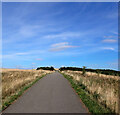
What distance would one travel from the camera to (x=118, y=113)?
245 inches

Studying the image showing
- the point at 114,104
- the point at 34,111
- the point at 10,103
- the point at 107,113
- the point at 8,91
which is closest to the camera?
the point at 107,113

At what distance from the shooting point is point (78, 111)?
6.59 m

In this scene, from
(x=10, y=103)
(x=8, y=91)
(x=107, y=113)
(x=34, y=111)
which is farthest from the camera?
(x=8, y=91)

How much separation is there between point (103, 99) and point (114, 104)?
104 cm

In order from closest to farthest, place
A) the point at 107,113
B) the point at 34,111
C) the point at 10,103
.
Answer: the point at 107,113, the point at 34,111, the point at 10,103

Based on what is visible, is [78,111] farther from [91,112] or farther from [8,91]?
[8,91]

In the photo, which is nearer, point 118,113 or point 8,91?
point 118,113

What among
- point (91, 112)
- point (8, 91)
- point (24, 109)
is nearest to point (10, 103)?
point (24, 109)

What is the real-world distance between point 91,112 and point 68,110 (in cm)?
104

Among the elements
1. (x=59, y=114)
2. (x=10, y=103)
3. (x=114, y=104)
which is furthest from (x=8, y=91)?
(x=114, y=104)

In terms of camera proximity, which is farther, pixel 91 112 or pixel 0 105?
pixel 0 105

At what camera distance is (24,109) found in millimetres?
6898

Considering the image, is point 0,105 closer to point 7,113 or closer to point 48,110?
point 7,113

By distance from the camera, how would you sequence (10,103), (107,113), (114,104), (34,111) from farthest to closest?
1. (10,103)
2. (114,104)
3. (34,111)
4. (107,113)
